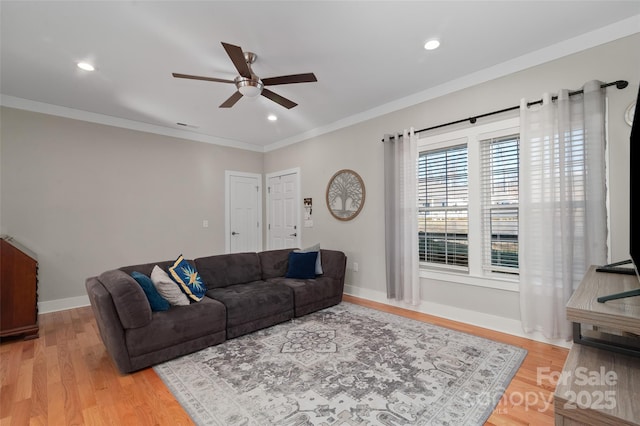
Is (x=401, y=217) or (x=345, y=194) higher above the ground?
(x=345, y=194)

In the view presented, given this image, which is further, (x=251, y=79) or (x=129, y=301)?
(x=251, y=79)

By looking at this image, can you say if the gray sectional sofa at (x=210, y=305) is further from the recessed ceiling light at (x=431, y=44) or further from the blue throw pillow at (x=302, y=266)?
the recessed ceiling light at (x=431, y=44)

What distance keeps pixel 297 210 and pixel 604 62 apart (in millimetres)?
4292

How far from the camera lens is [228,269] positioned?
3.60 m

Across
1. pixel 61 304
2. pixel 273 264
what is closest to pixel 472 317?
pixel 273 264

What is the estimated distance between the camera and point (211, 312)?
2719 millimetres

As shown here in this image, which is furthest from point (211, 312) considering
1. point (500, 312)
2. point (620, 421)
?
point (500, 312)

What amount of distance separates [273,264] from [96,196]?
2.79 metres

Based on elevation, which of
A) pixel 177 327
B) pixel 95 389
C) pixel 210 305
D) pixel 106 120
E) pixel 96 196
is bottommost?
pixel 95 389

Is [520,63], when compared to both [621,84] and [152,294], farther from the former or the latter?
[152,294]

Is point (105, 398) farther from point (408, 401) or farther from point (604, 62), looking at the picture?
point (604, 62)

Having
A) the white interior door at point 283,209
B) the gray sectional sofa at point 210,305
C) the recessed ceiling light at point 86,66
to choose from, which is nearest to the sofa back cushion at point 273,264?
the gray sectional sofa at point 210,305

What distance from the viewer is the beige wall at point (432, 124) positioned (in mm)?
2352

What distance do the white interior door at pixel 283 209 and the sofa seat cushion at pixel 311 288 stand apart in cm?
163
